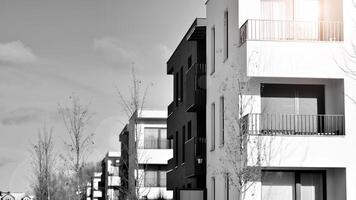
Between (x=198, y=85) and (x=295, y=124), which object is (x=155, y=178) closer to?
(x=198, y=85)

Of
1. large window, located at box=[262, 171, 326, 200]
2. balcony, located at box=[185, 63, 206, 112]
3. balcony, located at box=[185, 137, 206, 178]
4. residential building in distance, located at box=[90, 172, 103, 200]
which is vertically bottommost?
residential building in distance, located at box=[90, 172, 103, 200]

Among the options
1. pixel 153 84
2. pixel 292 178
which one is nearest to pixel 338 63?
pixel 292 178

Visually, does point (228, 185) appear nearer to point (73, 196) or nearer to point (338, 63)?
point (338, 63)

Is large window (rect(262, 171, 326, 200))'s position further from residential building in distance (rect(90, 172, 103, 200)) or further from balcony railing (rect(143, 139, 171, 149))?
residential building in distance (rect(90, 172, 103, 200))

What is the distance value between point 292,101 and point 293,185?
10.7 feet

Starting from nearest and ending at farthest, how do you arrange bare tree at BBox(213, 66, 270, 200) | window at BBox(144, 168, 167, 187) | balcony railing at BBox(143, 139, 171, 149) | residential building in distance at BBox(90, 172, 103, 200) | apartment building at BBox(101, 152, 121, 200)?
1. bare tree at BBox(213, 66, 270, 200)
2. window at BBox(144, 168, 167, 187)
3. balcony railing at BBox(143, 139, 171, 149)
4. apartment building at BBox(101, 152, 121, 200)
5. residential building in distance at BBox(90, 172, 103, 200)

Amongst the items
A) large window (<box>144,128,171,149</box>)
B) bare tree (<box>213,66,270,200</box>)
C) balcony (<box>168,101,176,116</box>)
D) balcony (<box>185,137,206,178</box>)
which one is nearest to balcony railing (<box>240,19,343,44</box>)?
bare tree (<box>213,66,270,200</box>)

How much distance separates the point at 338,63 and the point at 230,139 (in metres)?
5.41

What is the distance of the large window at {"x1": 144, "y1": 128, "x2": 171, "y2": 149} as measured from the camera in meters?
70.4

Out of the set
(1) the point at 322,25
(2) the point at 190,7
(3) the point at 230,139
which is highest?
(2) the point at 190,7

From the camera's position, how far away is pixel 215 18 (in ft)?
117

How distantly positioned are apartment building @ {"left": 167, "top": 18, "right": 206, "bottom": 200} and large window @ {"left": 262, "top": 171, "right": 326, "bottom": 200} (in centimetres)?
773

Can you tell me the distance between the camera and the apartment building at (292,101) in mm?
29016

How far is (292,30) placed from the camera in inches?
1215
